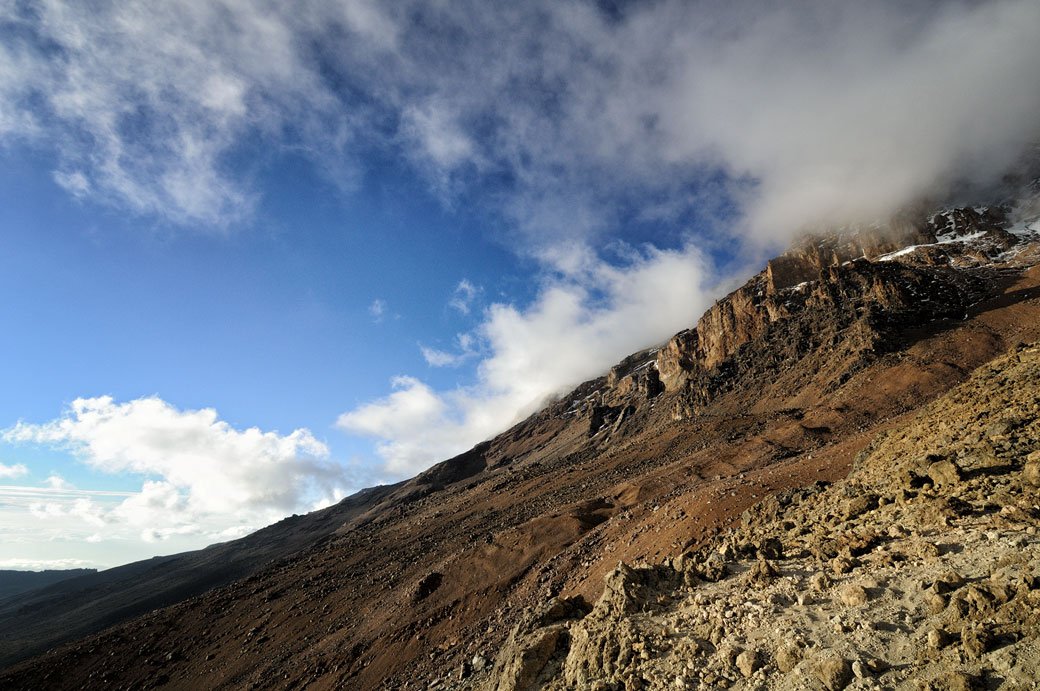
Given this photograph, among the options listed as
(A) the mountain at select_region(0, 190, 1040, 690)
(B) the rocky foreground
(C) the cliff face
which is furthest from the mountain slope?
(C) the cliff face

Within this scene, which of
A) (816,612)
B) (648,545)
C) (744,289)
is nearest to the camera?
(816,612)

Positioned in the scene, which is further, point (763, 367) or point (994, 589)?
point (763, 367)

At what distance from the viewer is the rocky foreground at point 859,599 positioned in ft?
21.8

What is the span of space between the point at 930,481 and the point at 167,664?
53857 mm

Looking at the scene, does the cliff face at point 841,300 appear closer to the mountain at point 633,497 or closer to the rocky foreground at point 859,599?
the mountain at point 633,497

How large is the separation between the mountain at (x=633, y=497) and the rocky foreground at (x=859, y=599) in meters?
0.24

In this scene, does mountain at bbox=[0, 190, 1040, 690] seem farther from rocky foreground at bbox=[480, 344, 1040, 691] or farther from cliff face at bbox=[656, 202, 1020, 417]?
cliff face at bbox=[656, 202, 1020, 417]

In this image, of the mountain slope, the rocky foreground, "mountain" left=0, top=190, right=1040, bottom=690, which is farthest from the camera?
the mountain slope

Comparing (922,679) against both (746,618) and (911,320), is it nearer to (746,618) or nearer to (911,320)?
(746,618)

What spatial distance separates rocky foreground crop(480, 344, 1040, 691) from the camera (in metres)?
6.65

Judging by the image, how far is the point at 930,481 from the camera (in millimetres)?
11648

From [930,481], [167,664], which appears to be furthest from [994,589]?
[167,664]

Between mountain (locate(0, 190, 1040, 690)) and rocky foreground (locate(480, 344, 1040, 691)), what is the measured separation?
0.24m

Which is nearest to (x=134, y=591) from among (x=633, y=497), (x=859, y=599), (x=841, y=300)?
(x=633, y=497)
